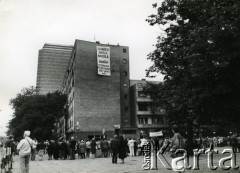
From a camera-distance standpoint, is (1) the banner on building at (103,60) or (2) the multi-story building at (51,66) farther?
(2) the multi-story building at (51,66)

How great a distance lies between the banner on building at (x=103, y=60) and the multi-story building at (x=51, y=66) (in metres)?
90.2

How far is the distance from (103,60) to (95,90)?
6.18 m

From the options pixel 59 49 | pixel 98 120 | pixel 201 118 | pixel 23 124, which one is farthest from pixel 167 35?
pixel 59 49

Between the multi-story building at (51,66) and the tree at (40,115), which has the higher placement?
the multi-story building at (51,66)

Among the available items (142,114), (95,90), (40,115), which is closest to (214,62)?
(95,90)

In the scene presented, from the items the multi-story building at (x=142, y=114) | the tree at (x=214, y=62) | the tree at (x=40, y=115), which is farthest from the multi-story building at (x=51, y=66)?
the tree at (x=214, y=62)

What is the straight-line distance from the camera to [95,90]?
65188 mm

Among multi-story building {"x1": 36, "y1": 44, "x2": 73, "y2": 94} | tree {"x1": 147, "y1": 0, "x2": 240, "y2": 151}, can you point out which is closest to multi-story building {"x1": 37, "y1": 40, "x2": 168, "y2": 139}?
tree {"x1": 147, "y1": 0, "x2": 240, "y2": 151}

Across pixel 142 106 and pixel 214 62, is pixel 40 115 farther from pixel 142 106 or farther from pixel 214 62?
pixel 214 62

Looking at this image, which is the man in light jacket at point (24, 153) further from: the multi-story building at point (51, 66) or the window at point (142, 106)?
the multi-story building at point (51, 66)

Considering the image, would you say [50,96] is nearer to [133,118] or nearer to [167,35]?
[133,118]

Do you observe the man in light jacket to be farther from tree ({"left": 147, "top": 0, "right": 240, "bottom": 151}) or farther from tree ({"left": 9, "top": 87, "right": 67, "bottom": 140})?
tree ({"left": 9, "top": 87, "right": 67, "bottom": 140})

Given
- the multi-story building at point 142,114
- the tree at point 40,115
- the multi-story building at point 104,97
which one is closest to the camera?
the multi-story building at point 104,97

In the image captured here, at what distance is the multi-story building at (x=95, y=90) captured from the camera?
62.6 m
